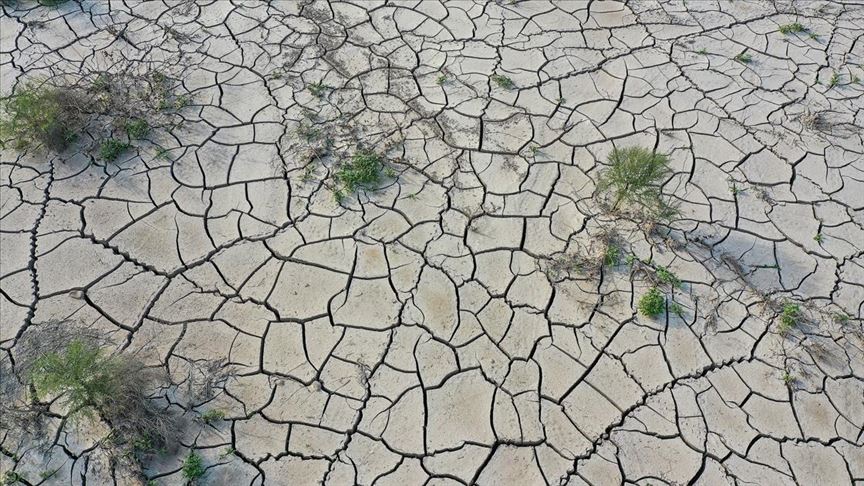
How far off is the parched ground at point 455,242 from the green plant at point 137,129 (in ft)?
0.28

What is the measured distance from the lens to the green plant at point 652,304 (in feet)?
12.1

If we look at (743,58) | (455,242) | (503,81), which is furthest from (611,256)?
(743,58)

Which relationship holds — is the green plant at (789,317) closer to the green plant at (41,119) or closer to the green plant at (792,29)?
the green plant at (792,29)

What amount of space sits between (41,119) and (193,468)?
273cm

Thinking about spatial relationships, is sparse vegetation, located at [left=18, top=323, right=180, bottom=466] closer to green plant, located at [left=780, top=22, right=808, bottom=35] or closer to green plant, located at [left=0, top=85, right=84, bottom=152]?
green plant, located at [left=0, top=85, right=84, bottom=152]

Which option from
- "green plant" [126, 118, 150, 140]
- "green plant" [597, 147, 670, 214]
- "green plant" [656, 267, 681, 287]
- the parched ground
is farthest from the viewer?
"green plant" [126, 118, 150, 140]

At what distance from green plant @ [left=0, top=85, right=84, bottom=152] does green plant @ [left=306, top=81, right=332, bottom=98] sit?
1.58 metres

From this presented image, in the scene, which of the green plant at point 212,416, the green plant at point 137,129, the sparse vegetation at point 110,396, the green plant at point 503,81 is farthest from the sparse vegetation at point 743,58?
the sparse vegetation at point 110,396

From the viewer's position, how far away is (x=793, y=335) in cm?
363

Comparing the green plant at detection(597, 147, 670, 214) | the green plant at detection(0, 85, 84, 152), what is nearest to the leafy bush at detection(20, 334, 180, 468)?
the green plant at detection(0, 85, 84, 152)

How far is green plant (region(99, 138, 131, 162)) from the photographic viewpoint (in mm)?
4379

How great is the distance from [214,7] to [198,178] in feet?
6.66

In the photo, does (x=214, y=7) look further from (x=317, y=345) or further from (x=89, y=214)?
(x=317, y=345)

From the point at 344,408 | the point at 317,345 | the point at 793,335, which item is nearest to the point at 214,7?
the point at 317,345
